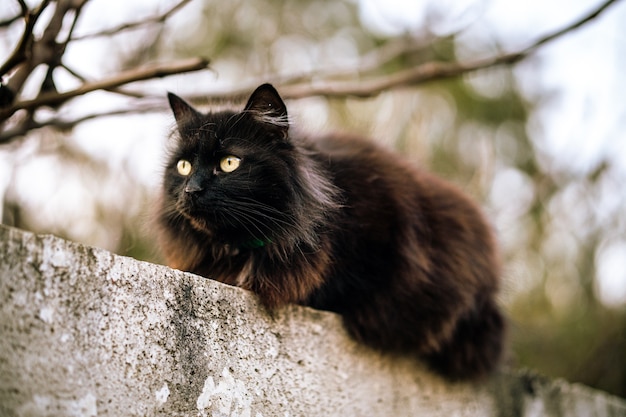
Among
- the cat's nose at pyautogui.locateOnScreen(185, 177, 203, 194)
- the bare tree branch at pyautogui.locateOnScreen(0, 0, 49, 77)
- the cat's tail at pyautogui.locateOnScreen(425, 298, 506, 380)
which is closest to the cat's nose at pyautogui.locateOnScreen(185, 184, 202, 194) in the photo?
the cat's nose at pyautogui.locateOnScreen(185, 177, 203, 194)

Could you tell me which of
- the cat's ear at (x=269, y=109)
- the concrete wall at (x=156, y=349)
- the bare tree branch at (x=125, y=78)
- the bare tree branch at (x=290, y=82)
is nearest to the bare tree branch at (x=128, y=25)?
the bare tree branch at (x=290, y=82)

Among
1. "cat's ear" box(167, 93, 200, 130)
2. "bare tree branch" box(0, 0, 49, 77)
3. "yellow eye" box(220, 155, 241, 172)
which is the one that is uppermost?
"bare tree branch" box(0, 0, 49, 77)

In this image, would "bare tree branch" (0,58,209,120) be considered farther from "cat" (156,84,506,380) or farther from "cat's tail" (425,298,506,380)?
"cat's tail" (425,298,506,380)

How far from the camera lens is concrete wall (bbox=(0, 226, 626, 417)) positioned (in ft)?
5.20

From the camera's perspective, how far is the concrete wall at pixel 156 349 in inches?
62.4

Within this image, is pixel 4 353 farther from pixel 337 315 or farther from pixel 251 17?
pixel 251 17

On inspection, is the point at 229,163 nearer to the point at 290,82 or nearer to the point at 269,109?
the point at 269,109

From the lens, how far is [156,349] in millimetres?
1870

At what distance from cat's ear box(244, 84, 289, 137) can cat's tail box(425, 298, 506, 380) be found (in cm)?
136

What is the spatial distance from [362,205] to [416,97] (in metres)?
3.25

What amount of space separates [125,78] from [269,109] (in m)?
0.62

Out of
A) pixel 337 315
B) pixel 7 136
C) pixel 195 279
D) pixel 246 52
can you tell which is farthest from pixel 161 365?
pixel 246 52

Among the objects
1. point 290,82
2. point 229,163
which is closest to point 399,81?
point 290,82

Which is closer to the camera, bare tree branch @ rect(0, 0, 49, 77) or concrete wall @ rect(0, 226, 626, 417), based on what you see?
concrete wall @ rect(0, 226, 626, 417)
